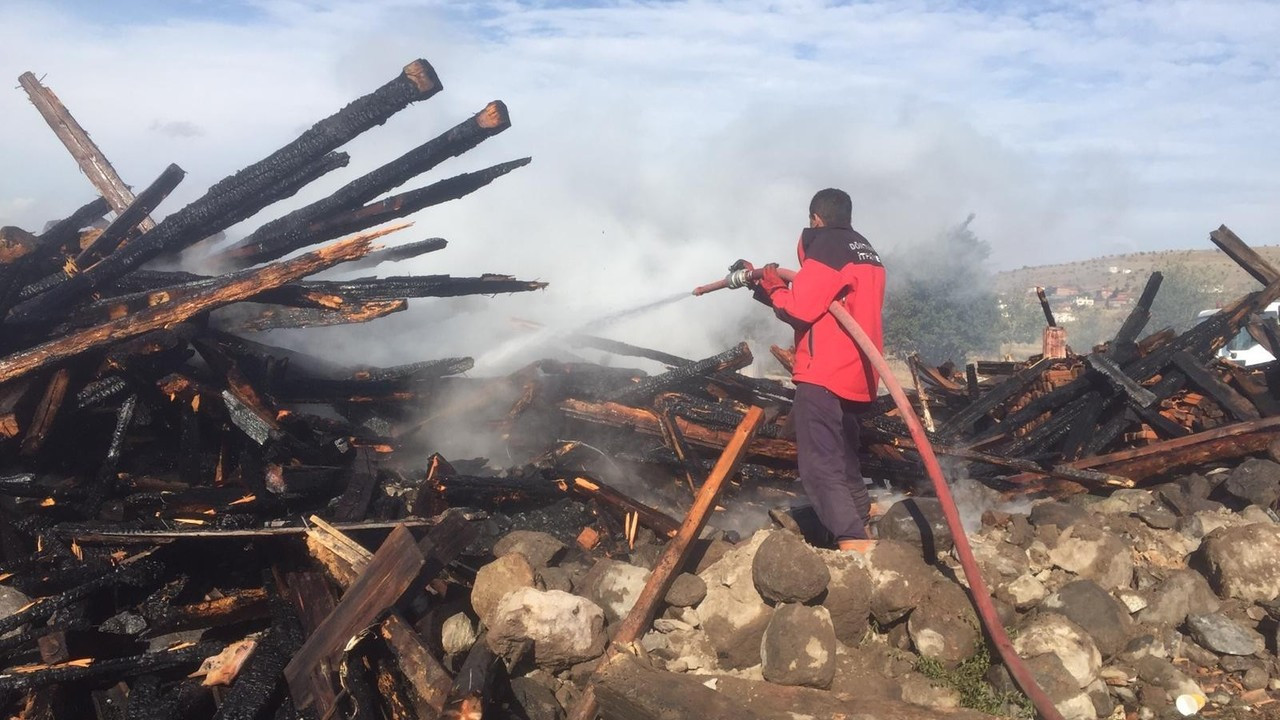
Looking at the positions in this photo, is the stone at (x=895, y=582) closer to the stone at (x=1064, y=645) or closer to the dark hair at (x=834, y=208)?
the stone at (x=1064, y=645)

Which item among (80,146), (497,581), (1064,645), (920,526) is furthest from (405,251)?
(1064,645)

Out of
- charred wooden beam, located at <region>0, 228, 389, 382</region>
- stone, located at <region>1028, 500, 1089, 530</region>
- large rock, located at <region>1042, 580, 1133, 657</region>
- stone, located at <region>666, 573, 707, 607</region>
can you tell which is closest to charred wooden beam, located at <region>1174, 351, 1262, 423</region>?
stone, located at <region>1028, 500, 1089, 530</region>

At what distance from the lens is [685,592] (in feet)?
14.3

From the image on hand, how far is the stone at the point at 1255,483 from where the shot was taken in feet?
18.6

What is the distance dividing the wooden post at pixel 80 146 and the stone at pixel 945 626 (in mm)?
8898

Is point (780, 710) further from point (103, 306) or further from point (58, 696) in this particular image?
point (103, 306)

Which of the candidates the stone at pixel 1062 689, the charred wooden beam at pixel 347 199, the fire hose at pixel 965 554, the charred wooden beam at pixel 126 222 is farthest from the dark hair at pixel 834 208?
the charred wooden beam at pixel 126 222

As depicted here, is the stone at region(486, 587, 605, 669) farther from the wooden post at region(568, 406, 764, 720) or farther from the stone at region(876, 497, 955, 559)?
the stone at region(876, 497, 955, 559)

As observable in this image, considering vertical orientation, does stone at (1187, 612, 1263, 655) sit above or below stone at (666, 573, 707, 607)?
below

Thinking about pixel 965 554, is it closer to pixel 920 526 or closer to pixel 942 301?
pixel 920 526

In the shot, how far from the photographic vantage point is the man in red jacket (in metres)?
4.70

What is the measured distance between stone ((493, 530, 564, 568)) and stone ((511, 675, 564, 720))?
0.96m

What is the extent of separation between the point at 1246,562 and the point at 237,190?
27.1ft

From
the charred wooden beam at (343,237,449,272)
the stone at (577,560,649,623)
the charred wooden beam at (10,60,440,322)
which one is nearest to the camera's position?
the stone at (577,560,649,623)
